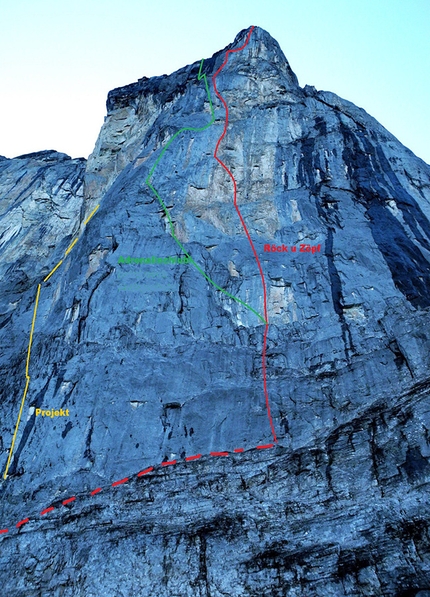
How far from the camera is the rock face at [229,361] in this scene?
37.8 feet

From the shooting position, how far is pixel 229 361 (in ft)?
58.6

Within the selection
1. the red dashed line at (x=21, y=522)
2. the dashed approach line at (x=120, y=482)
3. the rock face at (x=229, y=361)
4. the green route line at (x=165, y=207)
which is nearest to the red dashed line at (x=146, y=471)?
the dashed approach line at (x=120, y=482)

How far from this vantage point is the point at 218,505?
41.9 feet

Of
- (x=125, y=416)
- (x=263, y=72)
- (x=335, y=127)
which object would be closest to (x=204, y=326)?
(x=125, y=416)

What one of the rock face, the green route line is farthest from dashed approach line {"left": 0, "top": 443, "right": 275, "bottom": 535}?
the green route line

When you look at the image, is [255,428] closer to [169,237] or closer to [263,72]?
[169,237]

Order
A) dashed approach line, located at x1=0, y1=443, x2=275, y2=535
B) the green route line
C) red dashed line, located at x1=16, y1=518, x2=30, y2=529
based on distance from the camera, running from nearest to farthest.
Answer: red dashed line, located at x1=16, y1=518, x2=30, y2=529 → dashed approach line, located at x1=0, y1=443, x2=275, y2=535 → the green route line

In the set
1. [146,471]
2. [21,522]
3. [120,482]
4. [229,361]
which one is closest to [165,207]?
[229,361]

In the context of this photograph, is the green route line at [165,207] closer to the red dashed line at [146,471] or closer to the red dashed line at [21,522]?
the red dashed line at [146,471]

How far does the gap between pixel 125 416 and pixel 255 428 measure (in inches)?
159

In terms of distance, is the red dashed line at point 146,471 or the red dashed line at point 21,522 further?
the red dashed line at point 146,471

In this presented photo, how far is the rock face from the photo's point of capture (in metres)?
11.5

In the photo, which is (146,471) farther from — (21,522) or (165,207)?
(165,207)

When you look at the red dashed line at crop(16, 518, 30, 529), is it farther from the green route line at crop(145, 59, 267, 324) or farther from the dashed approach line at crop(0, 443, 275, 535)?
the green route line at crop(145, 59, 267, 324)
